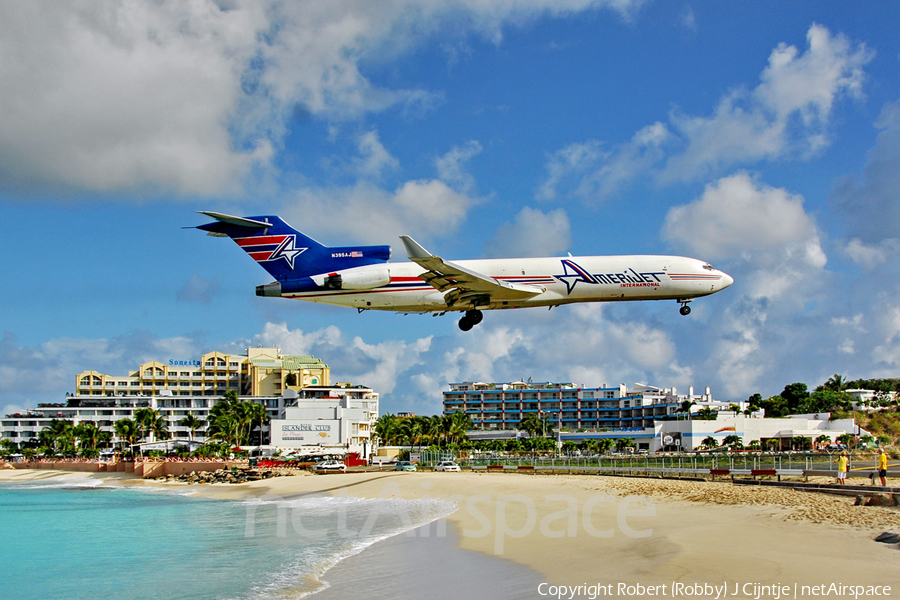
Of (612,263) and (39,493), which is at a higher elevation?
(612,263)

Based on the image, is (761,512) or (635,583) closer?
(635,583)

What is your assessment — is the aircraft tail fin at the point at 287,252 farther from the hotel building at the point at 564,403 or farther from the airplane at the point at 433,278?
the hotel building at the point at 564,403

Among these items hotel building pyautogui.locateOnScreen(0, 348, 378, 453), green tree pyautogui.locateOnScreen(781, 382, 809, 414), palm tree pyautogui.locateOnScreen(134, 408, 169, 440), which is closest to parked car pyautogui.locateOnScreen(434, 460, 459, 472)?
hotel building pyautogui.locateOnScreen(0, 348, 378, 453)

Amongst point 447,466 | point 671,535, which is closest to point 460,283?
point 671,535

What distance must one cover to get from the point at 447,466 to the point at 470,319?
35.7 metres

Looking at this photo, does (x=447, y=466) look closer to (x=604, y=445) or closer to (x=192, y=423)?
(x=604, y=445)

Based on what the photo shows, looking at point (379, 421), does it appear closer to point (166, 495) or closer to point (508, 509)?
point (166, 495)

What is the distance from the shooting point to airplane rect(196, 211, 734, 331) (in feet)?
112

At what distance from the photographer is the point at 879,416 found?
133875 mm

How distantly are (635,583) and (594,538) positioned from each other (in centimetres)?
673

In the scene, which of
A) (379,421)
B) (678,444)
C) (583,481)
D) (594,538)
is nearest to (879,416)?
(678,444)

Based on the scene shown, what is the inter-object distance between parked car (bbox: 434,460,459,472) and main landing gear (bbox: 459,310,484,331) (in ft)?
114

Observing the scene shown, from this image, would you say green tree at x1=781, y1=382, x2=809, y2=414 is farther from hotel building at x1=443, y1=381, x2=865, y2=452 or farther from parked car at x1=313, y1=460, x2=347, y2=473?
parked car at x1=313, y1=460, x2=347, y2=473

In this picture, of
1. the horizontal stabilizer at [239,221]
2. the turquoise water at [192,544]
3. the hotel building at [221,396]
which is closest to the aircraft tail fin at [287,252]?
the horizontal stabilizer at [239,221]
